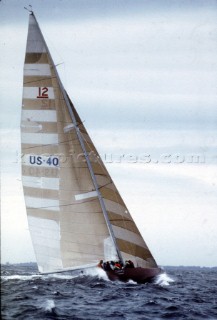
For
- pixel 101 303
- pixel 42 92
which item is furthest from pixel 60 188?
pixel 101 303

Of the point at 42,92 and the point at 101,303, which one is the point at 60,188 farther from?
the point at 101,303

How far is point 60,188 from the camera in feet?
75.8

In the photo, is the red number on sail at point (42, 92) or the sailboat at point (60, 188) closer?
the sailboat at point (60, 188)

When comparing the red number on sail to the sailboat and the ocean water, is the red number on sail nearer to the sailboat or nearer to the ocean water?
the sailboat

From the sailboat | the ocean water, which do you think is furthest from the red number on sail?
the ocean water

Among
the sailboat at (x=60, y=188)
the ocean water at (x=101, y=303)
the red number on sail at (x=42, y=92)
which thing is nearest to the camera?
the ocean water at (x=101, y=303)

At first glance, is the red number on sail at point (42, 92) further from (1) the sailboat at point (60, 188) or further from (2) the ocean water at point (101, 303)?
(2) the ocean water at point (101, 303)

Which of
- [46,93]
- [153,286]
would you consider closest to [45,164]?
[46,93]

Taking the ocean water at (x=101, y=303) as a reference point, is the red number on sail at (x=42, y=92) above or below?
above

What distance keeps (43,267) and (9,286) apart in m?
1.91

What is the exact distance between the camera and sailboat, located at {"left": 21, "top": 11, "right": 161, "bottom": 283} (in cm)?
2242

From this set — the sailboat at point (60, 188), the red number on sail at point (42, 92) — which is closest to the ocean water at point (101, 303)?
the sailboat at point (60, 188)

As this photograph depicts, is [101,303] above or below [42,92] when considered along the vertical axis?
below

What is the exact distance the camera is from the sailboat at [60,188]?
22.4m
